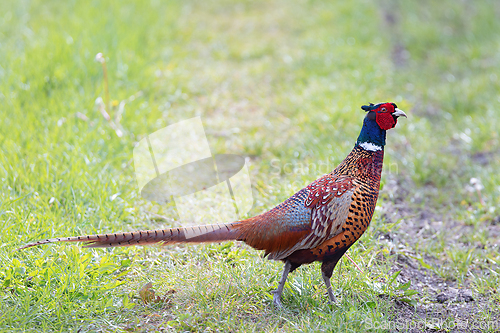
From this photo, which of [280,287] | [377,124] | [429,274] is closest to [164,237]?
[280,287]

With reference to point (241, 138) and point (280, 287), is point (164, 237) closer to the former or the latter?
point (280, 287)

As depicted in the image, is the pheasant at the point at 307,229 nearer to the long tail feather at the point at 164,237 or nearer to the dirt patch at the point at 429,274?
the long tail feather at the point at 164,237

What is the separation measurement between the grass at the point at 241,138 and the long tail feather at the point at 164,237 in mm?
375

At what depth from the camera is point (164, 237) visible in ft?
8.09

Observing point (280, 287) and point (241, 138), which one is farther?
point (241, 138)

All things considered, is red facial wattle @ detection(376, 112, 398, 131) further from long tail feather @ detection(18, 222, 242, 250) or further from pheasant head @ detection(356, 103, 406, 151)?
long tail feather @ detection(18, 222, 242, 250)

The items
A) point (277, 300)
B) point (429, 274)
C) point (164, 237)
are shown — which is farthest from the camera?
point (429, 274)

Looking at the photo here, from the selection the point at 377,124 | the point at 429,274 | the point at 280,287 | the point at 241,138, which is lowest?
the point at 429,274

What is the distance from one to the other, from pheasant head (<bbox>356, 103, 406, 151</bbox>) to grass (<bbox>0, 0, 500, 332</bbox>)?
834mm

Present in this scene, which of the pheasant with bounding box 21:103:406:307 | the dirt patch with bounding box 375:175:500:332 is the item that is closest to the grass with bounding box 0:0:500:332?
the dirt patch with bounding box 375:175:500:332

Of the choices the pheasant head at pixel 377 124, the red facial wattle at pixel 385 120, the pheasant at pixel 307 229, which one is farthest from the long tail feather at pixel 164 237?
the red facial wattle at pixel 385 120

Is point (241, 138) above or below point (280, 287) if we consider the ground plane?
above

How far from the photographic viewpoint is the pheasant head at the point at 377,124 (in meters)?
2.69

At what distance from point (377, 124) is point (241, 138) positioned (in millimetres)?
2363
